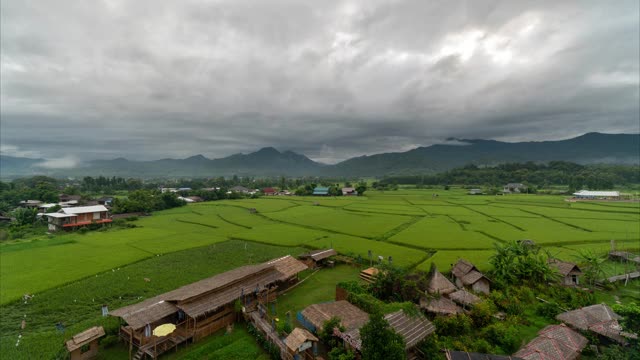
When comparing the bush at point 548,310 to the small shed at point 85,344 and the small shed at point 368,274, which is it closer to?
the small shed at point 368,274

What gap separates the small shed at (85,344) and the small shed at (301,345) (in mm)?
9131

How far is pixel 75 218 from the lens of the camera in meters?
42.2

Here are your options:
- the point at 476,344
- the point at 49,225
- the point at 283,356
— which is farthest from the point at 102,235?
the point at 476,344

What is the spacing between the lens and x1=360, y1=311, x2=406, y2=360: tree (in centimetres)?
987

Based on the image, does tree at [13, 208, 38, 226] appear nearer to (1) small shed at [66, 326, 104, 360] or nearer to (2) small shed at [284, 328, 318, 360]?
(1) small shed at [66, 326, 104, 360]

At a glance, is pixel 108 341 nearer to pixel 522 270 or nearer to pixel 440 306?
pixel 440 306

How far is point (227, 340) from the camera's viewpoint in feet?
46.8

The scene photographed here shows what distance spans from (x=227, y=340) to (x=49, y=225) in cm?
4491

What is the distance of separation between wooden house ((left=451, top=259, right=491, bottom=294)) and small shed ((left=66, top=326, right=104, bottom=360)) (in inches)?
827

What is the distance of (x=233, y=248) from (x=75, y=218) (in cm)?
2998

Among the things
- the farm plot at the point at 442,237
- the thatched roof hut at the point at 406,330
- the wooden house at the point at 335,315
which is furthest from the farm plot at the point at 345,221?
the thatched roof hut at the point at 406,330

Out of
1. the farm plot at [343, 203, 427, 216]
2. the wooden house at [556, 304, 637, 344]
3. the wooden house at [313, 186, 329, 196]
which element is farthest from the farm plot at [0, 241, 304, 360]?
the wooden house at [313, 186, 329, 196]

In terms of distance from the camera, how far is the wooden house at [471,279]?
60.9 feet

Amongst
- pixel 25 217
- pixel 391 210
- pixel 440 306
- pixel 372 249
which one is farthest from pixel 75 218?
pixel 391 210
